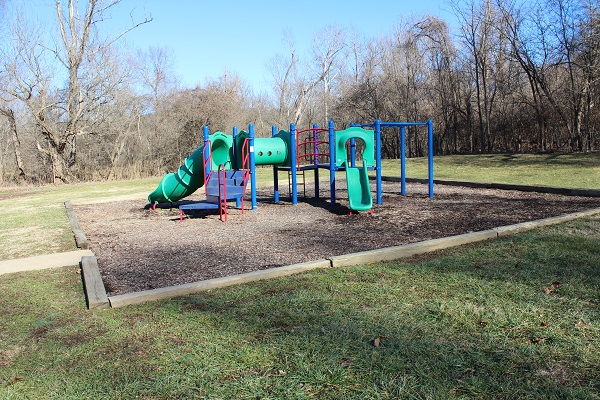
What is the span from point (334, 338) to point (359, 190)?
263 inches

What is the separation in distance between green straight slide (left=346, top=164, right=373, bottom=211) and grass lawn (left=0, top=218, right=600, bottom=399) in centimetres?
434

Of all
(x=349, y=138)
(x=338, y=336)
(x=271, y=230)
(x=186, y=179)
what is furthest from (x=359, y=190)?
(x=338, y=336)

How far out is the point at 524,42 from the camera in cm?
2425

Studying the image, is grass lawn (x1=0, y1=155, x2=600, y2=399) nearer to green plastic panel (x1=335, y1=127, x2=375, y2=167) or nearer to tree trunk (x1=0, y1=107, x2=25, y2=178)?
green plastic panel (x1=335, y1=127, x2=375, y2=167)

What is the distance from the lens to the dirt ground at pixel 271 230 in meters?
5.48

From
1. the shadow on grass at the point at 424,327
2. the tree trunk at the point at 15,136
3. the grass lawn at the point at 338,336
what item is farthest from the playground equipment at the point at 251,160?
the tree trunk at the point at 15,136

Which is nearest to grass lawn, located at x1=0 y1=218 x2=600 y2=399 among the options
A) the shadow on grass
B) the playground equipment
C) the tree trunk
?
the shadow on grass

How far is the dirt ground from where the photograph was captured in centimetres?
548

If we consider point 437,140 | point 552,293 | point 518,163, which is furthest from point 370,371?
point 437,140

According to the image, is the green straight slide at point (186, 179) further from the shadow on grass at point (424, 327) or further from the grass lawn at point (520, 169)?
the grass lawn at point (520, 169)

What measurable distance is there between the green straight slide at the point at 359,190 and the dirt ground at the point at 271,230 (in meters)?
0.22

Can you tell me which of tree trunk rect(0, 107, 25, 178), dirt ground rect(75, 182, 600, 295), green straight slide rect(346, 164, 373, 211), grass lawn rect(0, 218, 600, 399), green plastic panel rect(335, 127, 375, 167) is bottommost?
grass lawn rect(0, 218, 600, 399)

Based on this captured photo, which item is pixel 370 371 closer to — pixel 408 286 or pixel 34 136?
pixel 408 286

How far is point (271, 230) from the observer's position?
7801 mm
